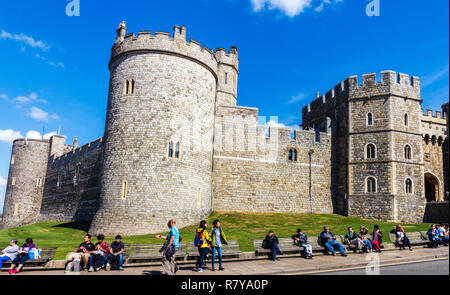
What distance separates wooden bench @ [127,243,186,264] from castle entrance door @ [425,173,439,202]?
94.3 ft

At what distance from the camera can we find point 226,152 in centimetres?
2686

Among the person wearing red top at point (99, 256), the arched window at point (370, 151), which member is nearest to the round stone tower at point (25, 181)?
the person wearing red top at point (99, 256)

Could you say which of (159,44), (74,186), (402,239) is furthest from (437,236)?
(74,186)

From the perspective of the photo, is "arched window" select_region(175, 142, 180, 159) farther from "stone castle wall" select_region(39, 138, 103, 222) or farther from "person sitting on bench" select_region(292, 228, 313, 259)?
"person sitting on bench" select_region(292, 228, 313, 259)

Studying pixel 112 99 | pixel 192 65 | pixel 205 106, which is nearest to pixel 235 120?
pixel 205 106

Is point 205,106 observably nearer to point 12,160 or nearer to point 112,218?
point 112,218

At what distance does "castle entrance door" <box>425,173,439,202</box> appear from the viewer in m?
31.8

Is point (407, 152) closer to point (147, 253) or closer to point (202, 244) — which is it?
point (202, 244)

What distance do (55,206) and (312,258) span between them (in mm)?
33996

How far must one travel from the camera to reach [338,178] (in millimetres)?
29531

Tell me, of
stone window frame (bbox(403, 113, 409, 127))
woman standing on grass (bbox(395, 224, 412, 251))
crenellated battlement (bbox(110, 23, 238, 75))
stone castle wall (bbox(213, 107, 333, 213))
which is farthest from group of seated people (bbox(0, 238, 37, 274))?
stone window frame (bbox(403, 113, 409, 127))

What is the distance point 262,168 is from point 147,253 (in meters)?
17.0

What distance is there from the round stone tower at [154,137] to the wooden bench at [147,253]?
27.3ft

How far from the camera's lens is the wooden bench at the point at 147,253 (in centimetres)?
1145
